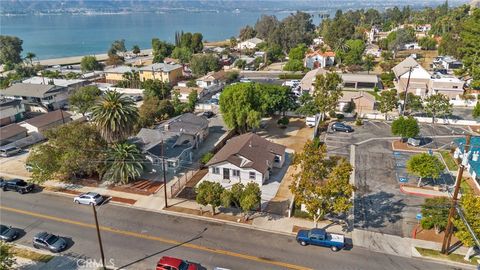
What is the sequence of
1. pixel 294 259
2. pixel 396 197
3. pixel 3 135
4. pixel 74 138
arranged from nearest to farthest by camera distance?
pixel 294 259
pixel 396 197
pixel 74 138
pixel 3 135

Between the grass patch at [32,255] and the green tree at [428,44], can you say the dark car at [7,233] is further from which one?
the green tree at [428,44]

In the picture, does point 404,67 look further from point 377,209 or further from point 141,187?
point 141,187

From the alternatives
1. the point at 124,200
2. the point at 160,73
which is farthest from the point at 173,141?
the point at 160,73

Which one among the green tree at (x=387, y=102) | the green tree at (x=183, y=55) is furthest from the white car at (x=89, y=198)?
the green tree at (x=183, y=55)

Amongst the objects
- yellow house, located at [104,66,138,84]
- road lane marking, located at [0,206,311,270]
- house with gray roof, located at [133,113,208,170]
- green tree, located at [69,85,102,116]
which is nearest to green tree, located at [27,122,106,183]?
road lane marking, located at [0,206,311,270]

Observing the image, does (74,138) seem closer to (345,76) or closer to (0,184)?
(0,184)

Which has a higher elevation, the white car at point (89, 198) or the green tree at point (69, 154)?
the green tree at point (69, 154)

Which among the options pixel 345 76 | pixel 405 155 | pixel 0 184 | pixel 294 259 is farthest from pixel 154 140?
pixel 345 76
